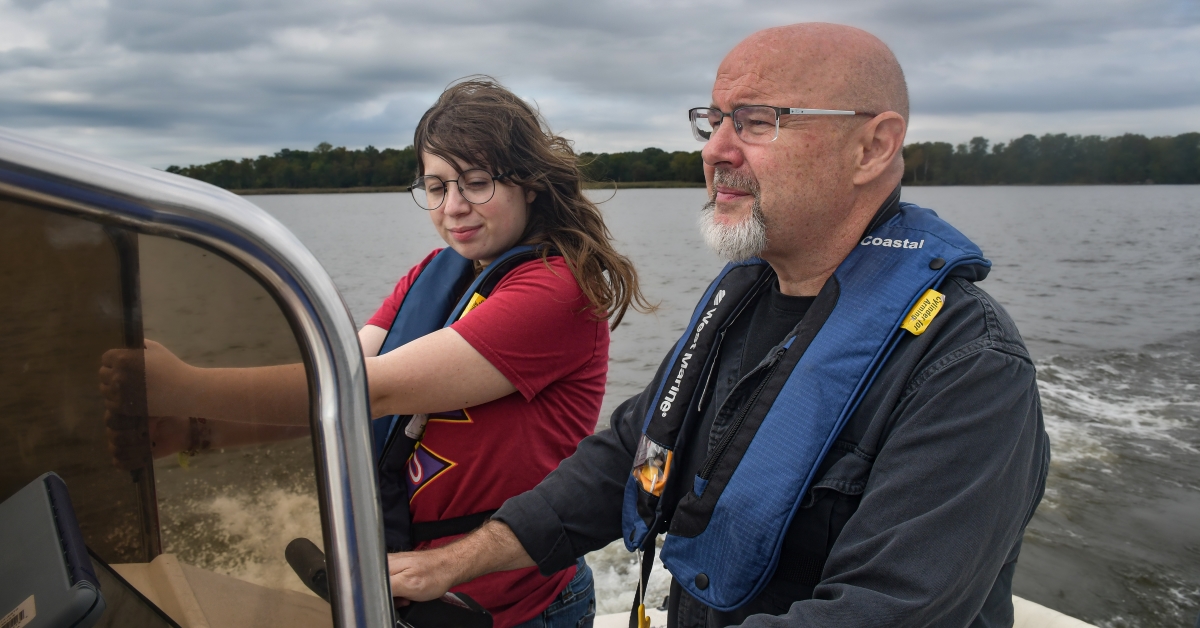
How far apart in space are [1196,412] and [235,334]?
10642 mm

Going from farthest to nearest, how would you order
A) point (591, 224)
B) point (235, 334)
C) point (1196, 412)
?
point (1196, 412) < point (591, 224) < point (235, 334)

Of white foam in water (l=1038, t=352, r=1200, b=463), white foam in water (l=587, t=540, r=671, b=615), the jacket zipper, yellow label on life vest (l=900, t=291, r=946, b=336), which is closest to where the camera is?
yellow label on life vest (l=900, t=291, r=946, b=336)

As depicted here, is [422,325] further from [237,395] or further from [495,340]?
[237,395]

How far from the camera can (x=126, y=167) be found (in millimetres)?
579

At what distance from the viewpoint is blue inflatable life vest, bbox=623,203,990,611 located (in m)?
1.42

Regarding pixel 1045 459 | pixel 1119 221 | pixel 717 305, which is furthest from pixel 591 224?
pixel 1119 221

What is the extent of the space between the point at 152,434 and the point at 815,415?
1.03 m

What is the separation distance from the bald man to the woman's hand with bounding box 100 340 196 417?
2.61 feet

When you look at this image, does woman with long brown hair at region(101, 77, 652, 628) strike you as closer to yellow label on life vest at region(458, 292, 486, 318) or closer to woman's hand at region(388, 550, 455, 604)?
yellow label on life vest at region(458, 292, 486, 318)

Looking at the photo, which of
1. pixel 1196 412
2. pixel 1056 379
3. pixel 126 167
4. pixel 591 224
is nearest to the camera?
pixel 126 167

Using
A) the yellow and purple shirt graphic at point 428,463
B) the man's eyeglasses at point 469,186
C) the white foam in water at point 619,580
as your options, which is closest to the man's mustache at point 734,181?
the man's eyeglasses at point 469,186

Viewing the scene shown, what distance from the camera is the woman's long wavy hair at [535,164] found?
6.41 ft

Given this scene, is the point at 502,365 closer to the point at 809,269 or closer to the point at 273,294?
the point at 809,269

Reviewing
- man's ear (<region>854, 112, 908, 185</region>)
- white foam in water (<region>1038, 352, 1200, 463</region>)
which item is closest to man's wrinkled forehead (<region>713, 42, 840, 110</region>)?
man's ear (<region>854, 112, 908, 185</region>)
